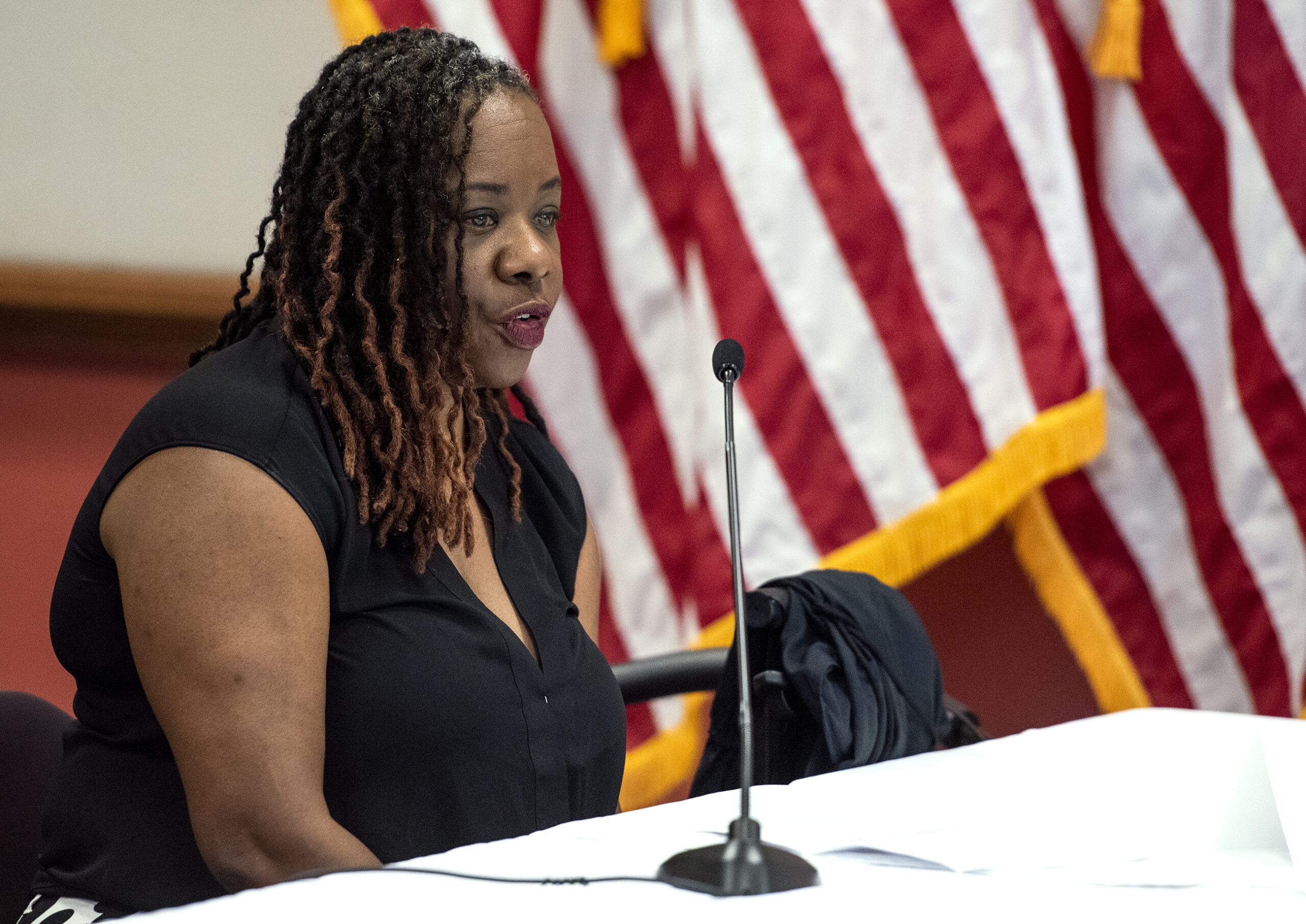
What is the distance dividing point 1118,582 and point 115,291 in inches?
59.4

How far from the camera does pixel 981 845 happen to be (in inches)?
31.0

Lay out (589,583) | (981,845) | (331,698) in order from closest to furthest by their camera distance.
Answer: (981,845), (331,698), (589,583)

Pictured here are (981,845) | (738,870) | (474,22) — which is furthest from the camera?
(474,22)

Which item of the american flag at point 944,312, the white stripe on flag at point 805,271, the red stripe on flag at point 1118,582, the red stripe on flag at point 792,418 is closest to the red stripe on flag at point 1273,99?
the american flag at point 944,312

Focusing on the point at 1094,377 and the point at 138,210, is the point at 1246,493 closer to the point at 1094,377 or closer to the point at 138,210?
the point at 1094,377

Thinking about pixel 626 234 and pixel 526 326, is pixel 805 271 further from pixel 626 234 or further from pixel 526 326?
pixel 526 326

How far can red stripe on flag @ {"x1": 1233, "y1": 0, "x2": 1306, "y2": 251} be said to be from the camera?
73.2 inches

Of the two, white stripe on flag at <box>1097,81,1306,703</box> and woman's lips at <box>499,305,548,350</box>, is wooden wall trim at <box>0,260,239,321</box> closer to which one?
woman's lips at <box>499,305,548,350</box>

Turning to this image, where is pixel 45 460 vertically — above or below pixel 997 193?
below

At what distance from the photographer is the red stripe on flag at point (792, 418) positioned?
6.25 ft

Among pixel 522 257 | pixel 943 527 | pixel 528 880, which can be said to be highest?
pixel 522 257

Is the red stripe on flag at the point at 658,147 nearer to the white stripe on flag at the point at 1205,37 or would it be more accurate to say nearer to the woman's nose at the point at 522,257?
the white stripe on flag at the point at 1205,37

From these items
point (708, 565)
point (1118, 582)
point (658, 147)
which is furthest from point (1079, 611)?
point (658, 147)

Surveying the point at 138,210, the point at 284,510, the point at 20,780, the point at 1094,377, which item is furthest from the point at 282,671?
the point at 1094,377
